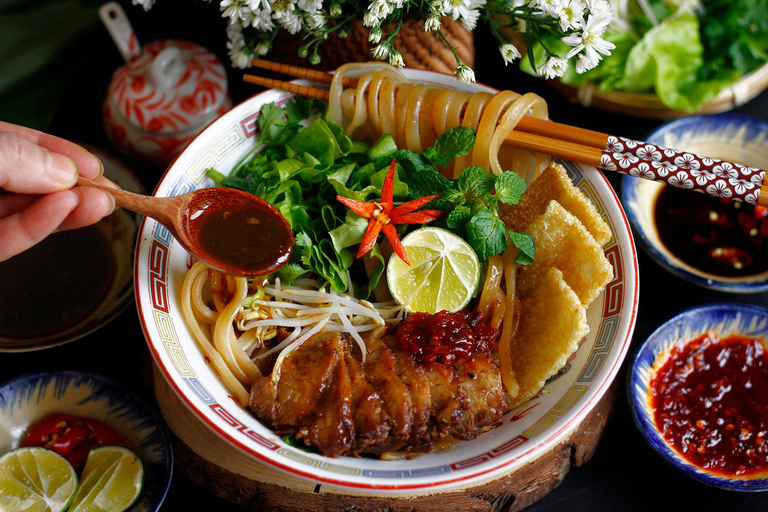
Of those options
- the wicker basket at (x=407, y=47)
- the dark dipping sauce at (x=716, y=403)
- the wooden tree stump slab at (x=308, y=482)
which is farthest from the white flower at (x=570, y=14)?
the wooden tree stump slab at (x=308, y=482)

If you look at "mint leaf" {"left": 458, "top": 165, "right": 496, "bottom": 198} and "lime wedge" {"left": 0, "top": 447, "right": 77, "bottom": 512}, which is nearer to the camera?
"lime wedge" {"left": 0, "top": 447, "right": 77, "bottom": 512}

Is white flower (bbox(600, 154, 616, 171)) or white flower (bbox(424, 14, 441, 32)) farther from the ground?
white flower (bbox(424, 14, 441, 32))

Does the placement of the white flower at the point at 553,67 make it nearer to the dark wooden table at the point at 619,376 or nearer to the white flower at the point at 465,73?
the white flower at the point at 465,73

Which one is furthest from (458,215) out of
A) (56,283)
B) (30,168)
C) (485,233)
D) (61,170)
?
(56,283)

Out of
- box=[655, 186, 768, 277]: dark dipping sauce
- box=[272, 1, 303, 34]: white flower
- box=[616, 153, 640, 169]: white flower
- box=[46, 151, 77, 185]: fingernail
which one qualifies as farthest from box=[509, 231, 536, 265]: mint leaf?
box=[46, 151, 77, 185]: fingernail

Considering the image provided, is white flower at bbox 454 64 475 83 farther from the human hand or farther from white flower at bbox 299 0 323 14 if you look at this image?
the human hand

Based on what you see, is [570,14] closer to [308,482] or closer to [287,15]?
[287,15]
